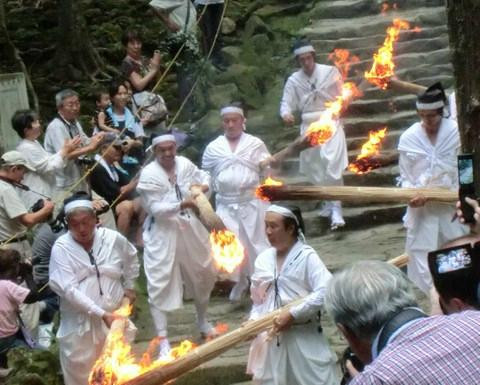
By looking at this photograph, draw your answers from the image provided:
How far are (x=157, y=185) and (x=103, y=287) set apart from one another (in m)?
1.73

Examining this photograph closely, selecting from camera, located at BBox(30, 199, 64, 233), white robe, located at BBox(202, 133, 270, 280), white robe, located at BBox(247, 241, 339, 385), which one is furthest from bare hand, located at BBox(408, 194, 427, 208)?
camera, located at BBox(30, 199, 64, 233)

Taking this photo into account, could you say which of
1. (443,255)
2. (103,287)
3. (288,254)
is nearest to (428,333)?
(443,255)

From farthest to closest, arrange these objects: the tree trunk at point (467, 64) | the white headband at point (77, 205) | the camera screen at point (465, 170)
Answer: the white headband at point (77, 205) → the camera screen at point (465, 170) → the tree trunk at point (467, 64)

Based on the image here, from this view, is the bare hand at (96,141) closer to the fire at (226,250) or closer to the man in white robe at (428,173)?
the fire at (226,250)

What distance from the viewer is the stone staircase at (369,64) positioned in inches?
515

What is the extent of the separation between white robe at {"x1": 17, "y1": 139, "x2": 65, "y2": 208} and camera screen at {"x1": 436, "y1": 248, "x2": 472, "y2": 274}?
7.02 metres

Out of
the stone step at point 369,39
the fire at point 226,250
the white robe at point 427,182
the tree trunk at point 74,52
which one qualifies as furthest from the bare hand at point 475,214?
the tree trunk at point 74,52

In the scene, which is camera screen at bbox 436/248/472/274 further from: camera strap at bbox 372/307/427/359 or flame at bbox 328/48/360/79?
flame at bbox 328/48/360/79

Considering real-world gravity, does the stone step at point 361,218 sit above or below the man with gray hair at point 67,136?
below

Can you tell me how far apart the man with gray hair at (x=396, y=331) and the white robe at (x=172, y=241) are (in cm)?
629

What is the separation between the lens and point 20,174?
33.0ft

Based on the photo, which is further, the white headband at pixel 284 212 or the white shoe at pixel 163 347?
the white shoe at pixel 163 347

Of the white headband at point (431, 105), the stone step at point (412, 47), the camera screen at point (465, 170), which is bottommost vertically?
the stone step at point (412, 47)

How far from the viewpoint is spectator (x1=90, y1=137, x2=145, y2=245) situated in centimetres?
1180
